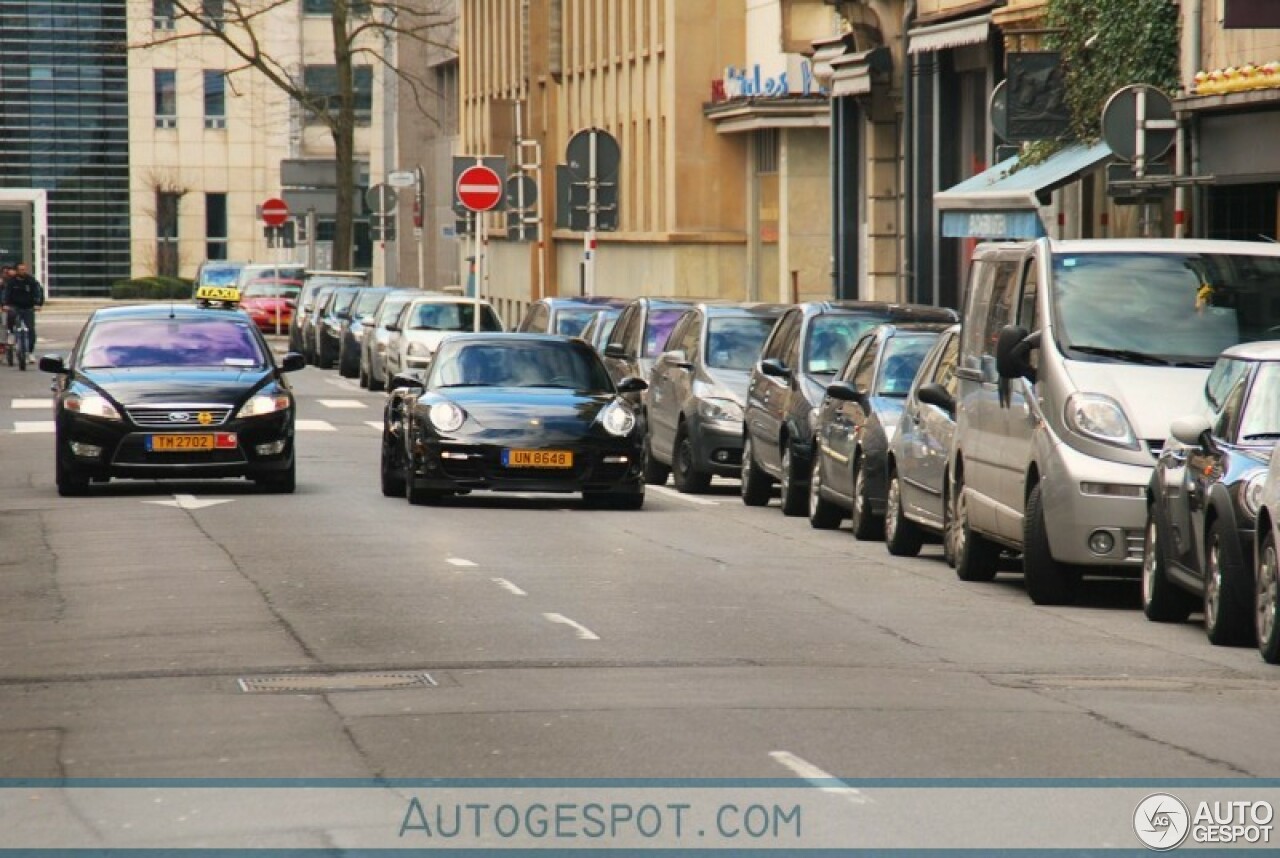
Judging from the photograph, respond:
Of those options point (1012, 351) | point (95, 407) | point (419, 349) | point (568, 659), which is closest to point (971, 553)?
point (1012, 351)

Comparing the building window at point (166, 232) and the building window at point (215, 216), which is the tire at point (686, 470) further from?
the building window at point (215, 216)

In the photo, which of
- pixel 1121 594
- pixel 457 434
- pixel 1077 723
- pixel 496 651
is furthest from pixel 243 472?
pixel 1077 723

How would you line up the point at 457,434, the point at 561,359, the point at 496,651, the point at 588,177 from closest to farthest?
the point at 496,651
the point at 457,434
the point at 561,359
the point at 588,177

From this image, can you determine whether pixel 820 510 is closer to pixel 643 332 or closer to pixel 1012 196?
pixel 643 332

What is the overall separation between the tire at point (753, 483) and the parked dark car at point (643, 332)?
177 inches

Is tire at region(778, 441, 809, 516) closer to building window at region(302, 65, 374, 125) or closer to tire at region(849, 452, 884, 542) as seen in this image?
tire at region(849, 452, 884, 542)

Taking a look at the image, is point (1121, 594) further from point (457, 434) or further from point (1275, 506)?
point (457, 434)

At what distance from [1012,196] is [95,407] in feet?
40.4

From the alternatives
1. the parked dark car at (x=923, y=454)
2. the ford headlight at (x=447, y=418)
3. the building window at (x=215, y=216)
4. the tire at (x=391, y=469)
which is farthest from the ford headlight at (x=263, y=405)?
the building window at (x=215, y=216)

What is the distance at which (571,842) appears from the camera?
8.12 m

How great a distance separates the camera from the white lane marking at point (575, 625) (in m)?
13.6

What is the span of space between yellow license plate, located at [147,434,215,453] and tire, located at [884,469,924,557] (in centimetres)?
577

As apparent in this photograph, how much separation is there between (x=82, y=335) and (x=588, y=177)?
14.1 m

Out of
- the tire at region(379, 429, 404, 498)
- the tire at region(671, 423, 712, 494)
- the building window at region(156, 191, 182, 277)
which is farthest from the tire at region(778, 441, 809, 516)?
the building window at region(156, 191, 182, 277)
